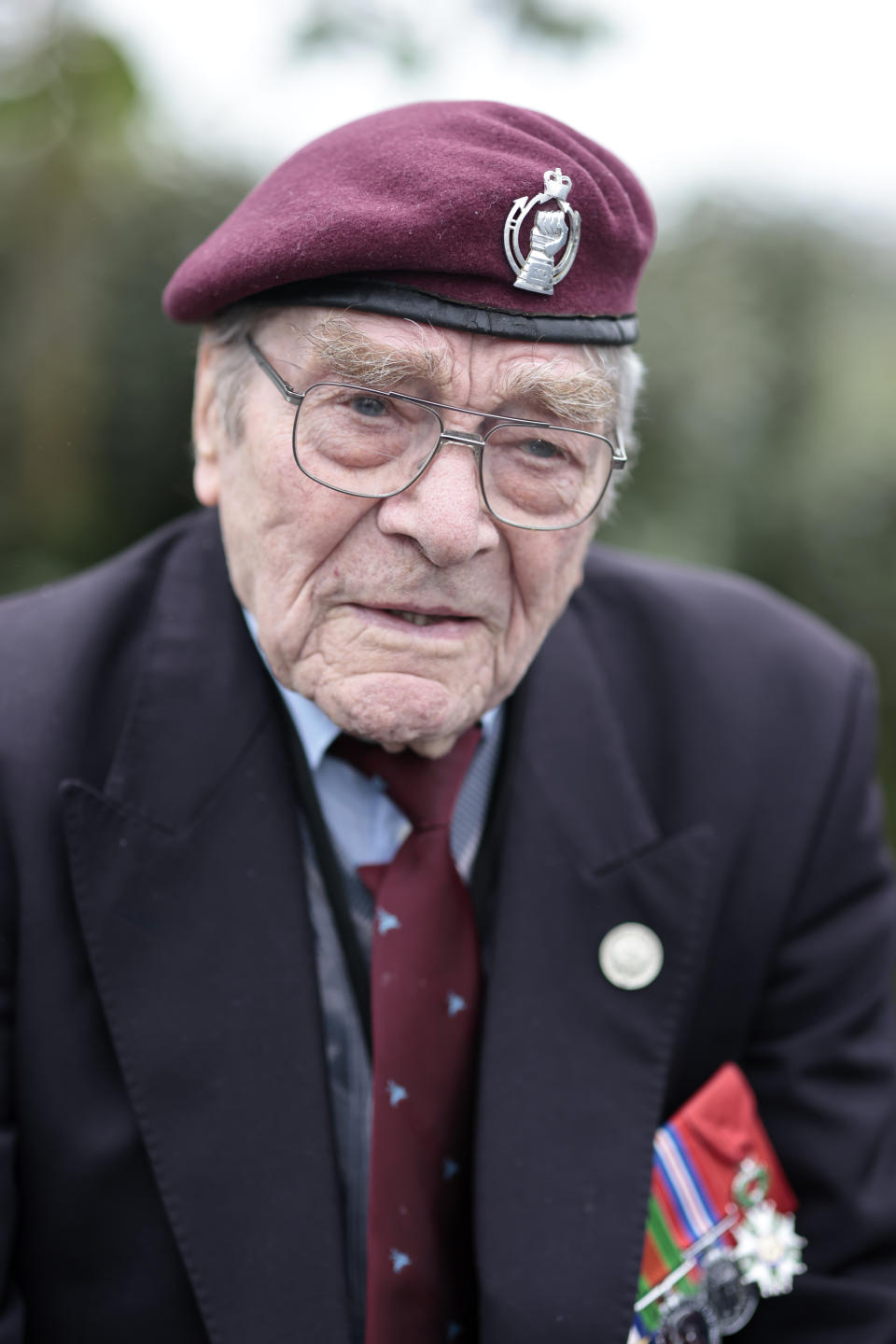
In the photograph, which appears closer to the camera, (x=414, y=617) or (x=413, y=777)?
(x=414, y=617)

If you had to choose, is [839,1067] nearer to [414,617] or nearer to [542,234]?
[414,617]

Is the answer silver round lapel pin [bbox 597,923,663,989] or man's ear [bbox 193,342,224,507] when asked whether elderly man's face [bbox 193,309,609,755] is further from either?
silver round lapel pin [bbox 597,923,663,989]

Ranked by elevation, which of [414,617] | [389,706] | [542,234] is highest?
[542,234]

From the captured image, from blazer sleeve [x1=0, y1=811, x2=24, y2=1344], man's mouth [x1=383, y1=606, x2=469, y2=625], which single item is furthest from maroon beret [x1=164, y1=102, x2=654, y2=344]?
blazer sleeve [x1=0, y1=811, x2=24, y2=1344]

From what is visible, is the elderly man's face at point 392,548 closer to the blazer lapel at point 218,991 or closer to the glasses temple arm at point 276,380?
the glasses temple arm at point 276,380

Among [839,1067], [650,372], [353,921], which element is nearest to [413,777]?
[353,921]

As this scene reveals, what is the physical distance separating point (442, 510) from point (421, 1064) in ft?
2.64

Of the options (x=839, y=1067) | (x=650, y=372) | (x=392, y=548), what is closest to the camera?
(x=392, y=548)

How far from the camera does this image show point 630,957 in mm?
1885

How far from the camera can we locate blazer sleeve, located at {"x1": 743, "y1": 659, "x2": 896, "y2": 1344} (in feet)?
6.31

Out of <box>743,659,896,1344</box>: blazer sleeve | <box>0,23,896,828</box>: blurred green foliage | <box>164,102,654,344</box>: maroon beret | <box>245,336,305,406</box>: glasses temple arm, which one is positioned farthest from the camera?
<box>0,23,896,828</box>: blurred green foliage

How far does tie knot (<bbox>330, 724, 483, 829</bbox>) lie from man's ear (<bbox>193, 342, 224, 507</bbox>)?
1.43ft

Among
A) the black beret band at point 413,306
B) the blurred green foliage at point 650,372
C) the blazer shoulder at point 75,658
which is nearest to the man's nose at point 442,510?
the black beret band at point 413,306

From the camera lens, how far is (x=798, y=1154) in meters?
2.01
